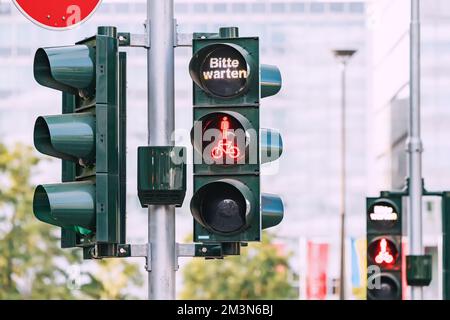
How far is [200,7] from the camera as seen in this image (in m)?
123

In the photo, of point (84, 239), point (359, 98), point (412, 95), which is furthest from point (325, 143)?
point (84, 239)

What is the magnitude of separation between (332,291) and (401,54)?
2255 centimetres

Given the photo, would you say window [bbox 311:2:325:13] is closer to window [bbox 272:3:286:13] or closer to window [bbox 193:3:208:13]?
window [bbox 272:3:286:13]

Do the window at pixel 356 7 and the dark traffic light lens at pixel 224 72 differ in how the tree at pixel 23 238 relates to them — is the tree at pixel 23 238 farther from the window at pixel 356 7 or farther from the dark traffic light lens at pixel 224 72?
the window at pixel 356 7

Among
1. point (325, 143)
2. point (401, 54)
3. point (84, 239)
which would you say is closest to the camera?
point (84, 239)

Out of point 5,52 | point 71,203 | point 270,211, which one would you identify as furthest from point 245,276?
point 71,203

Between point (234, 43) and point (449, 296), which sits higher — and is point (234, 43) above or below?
above

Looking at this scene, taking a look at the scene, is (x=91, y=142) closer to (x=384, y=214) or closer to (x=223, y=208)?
(x=223, y=208)

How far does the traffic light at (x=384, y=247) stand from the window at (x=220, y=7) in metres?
101

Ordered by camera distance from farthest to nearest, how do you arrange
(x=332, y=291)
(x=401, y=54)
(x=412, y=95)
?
1. (x=332, y=291)
2. (x=401, y=54)
3. (x=412, y=95)

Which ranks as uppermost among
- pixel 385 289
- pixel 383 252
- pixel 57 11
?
pixel 57 11

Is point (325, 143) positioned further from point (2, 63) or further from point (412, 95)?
point (412, 95)

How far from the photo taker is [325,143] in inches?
4914

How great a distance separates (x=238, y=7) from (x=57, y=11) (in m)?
118
